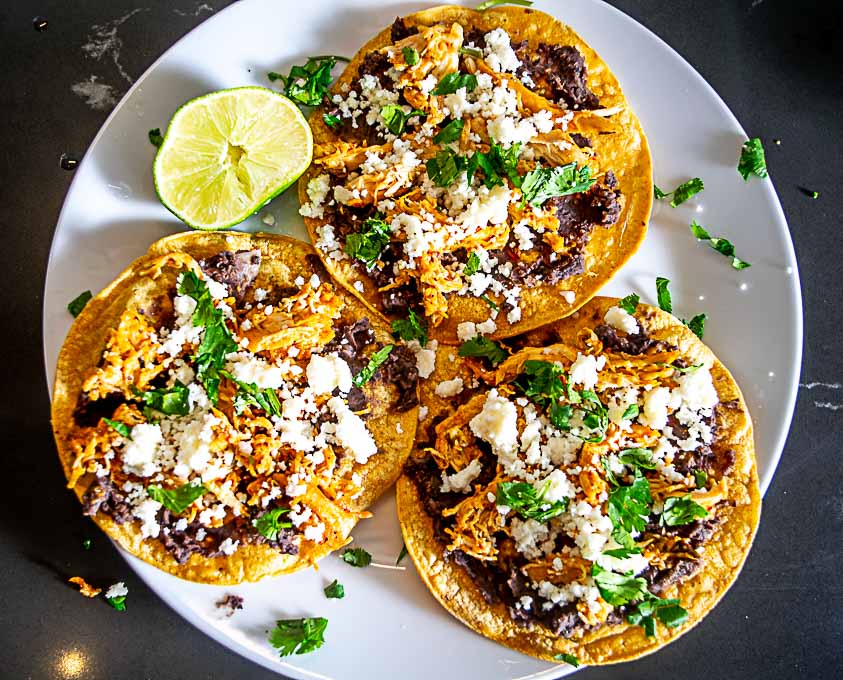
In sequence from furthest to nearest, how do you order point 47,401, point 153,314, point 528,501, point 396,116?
point 47,401, point 396,116, point 153,314, point 528,501

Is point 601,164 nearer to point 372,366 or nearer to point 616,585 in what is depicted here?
point 372,366

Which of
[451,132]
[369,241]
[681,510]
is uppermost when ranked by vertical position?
[451,132]

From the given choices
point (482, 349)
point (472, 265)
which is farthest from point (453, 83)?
point (482, 349)

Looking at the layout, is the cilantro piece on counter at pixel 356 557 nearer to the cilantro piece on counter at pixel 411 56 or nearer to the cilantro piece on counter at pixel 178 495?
the cilantro piece on counter at pixel 178 495

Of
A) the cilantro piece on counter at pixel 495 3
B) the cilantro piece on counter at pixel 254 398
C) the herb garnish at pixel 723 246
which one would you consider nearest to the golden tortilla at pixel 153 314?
the cilantro piece on counter at pixel 254 398

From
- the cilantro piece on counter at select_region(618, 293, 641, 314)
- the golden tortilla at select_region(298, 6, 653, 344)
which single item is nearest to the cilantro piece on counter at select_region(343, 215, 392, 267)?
the golden tortilla at select_region(298, 6, 653, 344)

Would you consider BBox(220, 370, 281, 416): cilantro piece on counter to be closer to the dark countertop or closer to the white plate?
the white plate
